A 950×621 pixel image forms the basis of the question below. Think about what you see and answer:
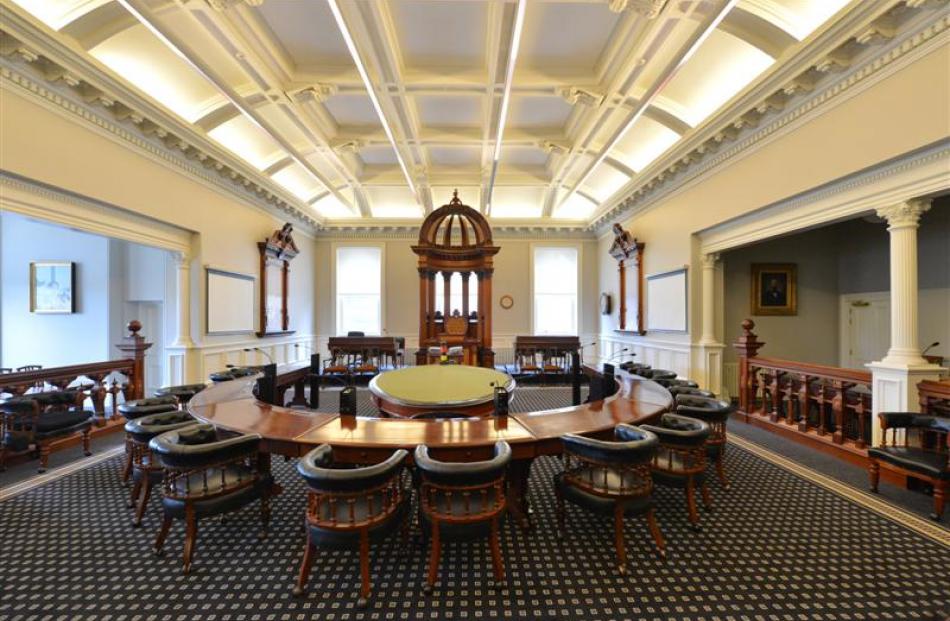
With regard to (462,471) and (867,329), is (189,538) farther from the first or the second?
(867,329)

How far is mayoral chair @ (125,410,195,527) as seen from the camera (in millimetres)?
2949

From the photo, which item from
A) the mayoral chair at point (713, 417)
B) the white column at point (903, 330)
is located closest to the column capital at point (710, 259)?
the white column at point (903, 330)

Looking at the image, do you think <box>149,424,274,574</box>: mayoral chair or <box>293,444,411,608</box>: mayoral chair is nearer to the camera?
<box>293,444,411,608</box>: mayoral chair

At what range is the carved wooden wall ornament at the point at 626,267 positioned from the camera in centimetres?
834

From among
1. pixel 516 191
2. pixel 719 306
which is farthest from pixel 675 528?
pixel 516 191

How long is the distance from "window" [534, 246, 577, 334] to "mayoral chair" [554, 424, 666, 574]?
877 cm

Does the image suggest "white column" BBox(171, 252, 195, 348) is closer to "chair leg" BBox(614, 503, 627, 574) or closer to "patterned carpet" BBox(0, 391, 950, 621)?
"patterned carpet" BBox(0, 391, 950, 621)

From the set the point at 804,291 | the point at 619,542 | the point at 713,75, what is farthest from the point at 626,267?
the point at 619,542

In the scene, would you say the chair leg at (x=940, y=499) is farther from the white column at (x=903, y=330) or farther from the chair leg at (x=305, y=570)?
the chair leg at (x=305, y=570)

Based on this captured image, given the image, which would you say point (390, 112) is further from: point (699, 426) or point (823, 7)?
point (699, 426)

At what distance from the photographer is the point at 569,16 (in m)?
4.88

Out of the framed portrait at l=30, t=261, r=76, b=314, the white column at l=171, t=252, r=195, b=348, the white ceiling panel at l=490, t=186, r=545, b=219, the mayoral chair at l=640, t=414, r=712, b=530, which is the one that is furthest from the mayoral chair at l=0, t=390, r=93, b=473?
the white ceiling panel at l=490, t=186, r=545, b=219

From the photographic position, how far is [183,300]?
20.8 ft

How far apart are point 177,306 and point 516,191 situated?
8.35 m
